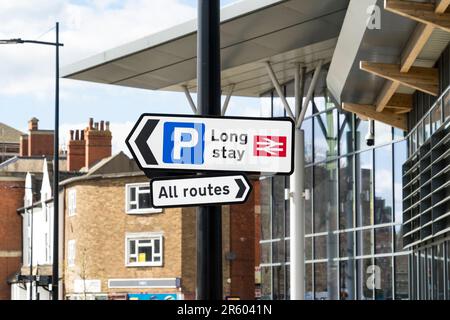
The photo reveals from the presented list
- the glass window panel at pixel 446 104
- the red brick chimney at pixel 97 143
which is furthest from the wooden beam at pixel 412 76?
the red brick chimney at pixel 97 143

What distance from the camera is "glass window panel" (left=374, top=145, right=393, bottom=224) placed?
28812mm

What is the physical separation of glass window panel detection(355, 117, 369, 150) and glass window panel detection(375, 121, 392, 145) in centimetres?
67

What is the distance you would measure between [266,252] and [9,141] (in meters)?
89.1

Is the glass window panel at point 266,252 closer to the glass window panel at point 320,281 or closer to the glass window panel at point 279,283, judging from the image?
the glass window panel at point 279,283

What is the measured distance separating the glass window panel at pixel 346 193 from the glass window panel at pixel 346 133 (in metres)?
0.27

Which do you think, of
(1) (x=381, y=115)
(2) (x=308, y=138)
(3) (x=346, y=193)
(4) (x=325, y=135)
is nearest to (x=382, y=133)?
(1) (x=381, y=115)

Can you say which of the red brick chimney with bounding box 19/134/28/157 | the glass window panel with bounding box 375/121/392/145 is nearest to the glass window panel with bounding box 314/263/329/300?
the glass window panel with bounding box 375/121/392/145

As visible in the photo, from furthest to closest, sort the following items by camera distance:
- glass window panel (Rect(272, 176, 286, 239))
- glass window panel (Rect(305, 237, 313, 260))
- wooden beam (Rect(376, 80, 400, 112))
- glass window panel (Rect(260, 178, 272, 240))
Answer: glass window panel (Rect(260, 178, 272, 240)) → glass window panel (Rect(272, 176, 286, 239)) → glass window panel (Rect(305, 237, 313, 260)) → wooden beam (Rect(376, 80, 400, 112))

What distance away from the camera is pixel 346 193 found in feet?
104

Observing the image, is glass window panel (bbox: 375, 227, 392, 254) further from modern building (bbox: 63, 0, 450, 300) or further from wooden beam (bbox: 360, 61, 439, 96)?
wooden beam (bbox: 360, 61, 439, 96)

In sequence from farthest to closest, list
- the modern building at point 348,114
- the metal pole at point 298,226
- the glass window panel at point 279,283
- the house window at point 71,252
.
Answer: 1. the house window at point 71,252
2. the glass window panel at point 279,283
3. the metal pole at point 298,226
4. the modern building at point 348,114

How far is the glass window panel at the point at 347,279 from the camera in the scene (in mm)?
30844

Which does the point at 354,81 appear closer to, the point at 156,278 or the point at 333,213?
the point at 333,213

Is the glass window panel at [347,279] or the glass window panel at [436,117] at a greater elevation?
the glass window panel at [436,117]
